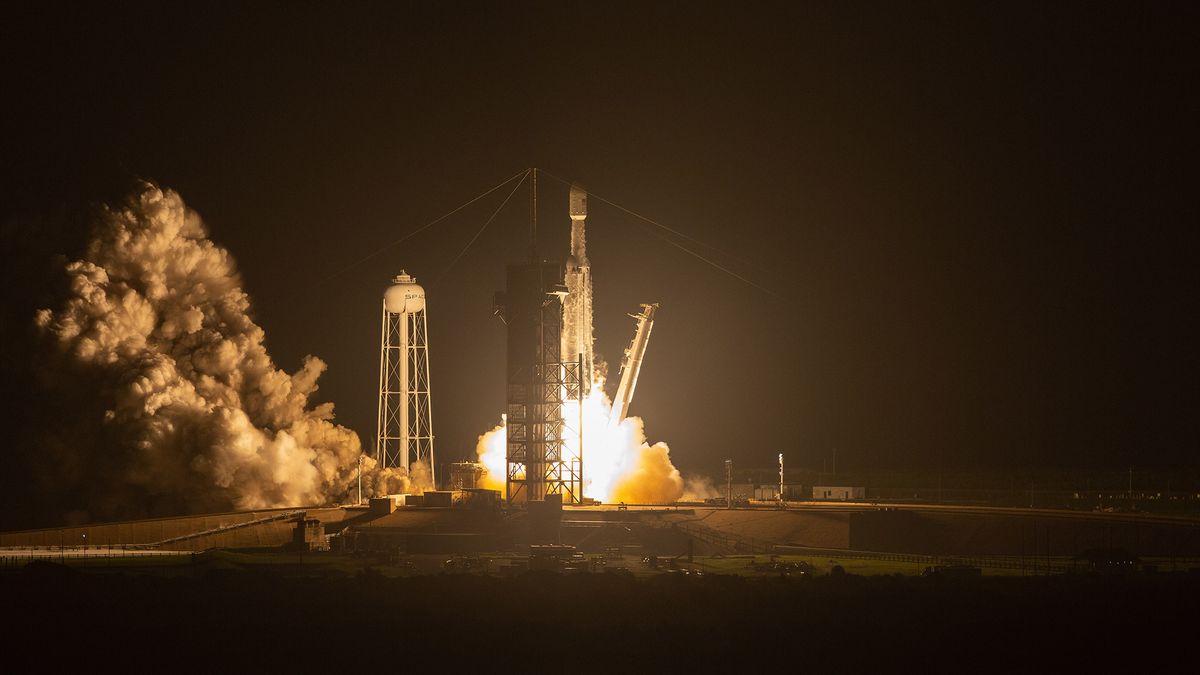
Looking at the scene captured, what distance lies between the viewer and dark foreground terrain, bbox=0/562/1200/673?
4359cm

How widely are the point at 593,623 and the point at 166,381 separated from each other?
34993 mm

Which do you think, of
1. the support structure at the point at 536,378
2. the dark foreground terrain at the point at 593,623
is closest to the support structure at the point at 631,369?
the support structure at the point at 536,378

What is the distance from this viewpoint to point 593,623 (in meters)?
46.8

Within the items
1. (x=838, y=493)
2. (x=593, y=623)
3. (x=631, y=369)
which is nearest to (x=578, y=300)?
(x=631, y=369)

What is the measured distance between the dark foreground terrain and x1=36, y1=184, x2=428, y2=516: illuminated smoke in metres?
22.8

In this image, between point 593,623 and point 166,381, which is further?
point 166,381

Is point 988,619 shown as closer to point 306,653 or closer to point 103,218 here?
point 306,653

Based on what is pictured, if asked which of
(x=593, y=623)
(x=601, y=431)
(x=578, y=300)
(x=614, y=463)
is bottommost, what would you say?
(x=593, y=623)

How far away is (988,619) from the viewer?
4797 centimetres

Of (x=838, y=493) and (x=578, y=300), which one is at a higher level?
(x=578, y=300)

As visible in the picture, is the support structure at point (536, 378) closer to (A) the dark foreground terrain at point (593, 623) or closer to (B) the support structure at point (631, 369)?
(B) the support structure at point (631, 369)

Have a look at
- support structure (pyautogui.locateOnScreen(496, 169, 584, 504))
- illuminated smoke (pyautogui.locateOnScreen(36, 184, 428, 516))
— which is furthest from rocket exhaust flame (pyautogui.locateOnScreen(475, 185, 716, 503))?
illuminated smoke (pyautogui.locateOnScreen(36, 184, 428, 516))

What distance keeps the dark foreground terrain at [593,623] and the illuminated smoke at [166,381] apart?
2284cm

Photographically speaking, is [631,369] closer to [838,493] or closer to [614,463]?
[614,463]
